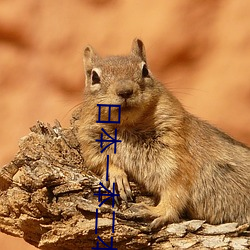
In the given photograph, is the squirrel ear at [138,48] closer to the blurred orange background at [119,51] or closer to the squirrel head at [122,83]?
the squirrel head at [122,83]

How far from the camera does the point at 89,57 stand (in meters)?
1.64

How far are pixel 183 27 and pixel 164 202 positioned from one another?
111 cm

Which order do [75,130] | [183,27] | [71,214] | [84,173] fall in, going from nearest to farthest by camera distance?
[71,214]
[84,173]
[75,130]
[183,27]

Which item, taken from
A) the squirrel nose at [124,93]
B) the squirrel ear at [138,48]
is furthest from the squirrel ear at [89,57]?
the squirrel nose at [124,93]

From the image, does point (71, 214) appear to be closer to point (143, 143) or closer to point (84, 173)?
point (84, 173)

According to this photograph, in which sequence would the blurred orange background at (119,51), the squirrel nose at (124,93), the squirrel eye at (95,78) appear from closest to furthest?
the squirrel nose at (124,93)
the squirrel eye at (95,78)
the blurred orange background at (119,51)

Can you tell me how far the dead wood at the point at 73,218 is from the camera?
54.8 inches

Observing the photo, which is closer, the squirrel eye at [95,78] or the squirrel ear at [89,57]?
the squirrel eye at [95,78]

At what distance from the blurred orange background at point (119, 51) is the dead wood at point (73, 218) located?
915 mm

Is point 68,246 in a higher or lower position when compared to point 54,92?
lower

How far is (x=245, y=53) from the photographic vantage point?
2.38m

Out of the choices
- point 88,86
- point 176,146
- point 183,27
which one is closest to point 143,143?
point 176,146

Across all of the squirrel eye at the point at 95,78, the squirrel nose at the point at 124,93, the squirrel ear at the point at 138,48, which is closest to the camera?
the squirrel nose at the point at 124,93

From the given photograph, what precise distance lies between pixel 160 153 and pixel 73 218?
0.29m
